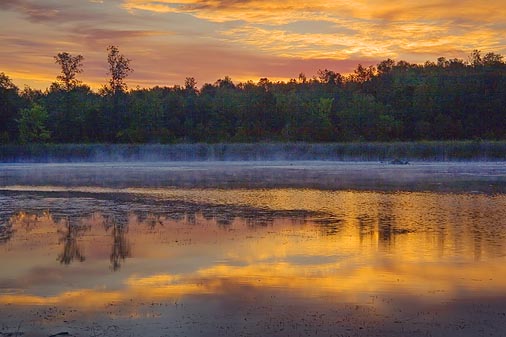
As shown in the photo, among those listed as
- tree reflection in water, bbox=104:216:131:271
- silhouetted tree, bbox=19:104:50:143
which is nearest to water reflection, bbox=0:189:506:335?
tree reflection in water, bbox=104:216:131:271

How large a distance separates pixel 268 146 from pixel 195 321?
51744 millimetres

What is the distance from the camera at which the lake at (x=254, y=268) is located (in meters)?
7.83

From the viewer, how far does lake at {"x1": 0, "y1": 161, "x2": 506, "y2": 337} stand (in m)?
7.83

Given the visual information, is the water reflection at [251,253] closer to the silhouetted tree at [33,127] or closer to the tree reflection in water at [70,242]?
the tree reflection in water at [70,242]

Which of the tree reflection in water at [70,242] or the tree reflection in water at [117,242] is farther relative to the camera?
the tree reflection in water at [70,242]

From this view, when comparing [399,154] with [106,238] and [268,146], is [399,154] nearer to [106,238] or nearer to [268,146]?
[268,146]

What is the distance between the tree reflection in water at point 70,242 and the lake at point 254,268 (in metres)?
0.05

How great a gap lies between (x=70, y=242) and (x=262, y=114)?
A: 225ft

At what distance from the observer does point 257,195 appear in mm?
25125

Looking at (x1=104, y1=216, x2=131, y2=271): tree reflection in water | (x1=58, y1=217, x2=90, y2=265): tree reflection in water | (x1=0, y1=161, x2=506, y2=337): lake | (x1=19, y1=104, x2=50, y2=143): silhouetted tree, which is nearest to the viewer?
(x1=0, y1=161, x2=506, y2=337): lake

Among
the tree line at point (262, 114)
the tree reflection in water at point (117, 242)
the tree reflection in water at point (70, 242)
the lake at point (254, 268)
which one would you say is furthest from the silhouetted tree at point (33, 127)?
the tree reflection in water at point (117, 242)

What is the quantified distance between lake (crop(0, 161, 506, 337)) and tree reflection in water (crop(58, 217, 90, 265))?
5cm

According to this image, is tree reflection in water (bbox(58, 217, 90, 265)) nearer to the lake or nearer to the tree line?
the lake

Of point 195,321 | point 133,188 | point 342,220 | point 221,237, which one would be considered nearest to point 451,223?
point 342,220
